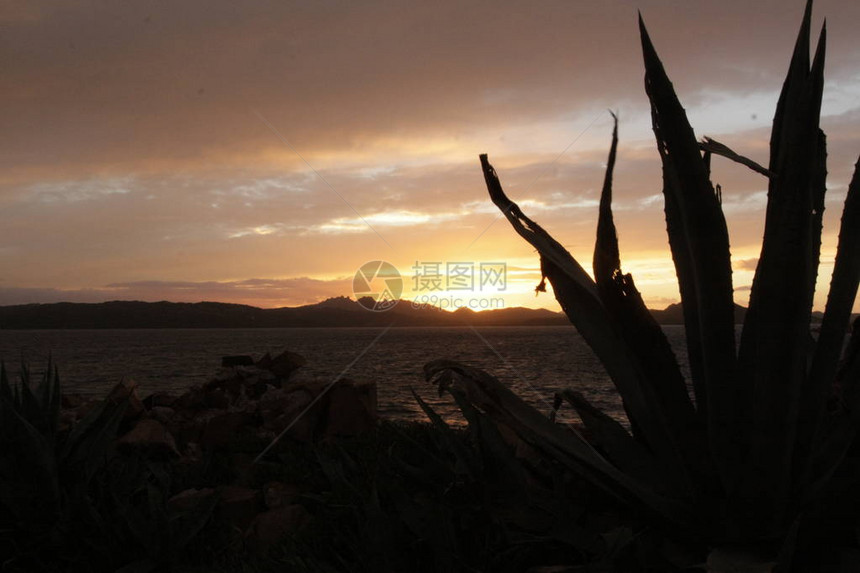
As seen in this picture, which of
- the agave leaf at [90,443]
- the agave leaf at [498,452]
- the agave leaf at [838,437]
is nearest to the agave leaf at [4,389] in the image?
the agave leaf at [90,443]

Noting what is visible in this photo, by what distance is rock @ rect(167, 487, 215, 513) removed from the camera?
410cm

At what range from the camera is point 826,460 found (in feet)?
6.59

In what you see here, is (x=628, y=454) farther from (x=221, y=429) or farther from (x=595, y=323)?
(x=221, y=429)

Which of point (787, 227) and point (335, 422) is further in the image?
point (335, 422)

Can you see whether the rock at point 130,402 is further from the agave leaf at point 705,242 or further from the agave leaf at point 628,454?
the agave leaf at point 705,242

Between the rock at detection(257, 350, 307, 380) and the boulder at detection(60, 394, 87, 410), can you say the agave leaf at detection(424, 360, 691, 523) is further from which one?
the rock at detection(257, 350, 307, 380)

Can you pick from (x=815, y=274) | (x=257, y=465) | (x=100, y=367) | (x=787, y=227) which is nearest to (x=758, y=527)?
(x=815, y=274)

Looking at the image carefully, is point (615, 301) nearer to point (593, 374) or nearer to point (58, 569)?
point (58, 569)

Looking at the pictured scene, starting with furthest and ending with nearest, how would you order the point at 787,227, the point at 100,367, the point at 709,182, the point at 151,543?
the point at 100,367 → the point at 151,543 → the point at 709,182 → the point at 787,227

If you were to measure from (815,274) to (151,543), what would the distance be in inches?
131

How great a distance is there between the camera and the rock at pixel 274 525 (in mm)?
3711

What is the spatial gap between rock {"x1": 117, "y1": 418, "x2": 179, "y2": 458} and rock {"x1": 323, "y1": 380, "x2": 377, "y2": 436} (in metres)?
1.37

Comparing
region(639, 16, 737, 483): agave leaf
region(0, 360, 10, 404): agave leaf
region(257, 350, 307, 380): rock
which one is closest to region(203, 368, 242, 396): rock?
region(257, 350, 307, 380): rock

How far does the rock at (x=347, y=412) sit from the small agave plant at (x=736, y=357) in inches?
164
